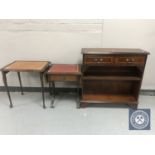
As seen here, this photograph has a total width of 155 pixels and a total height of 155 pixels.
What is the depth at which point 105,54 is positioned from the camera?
2293 millimetres

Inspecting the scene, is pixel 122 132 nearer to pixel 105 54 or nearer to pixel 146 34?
pixel 105 54

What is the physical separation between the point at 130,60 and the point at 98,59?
0.44 metres

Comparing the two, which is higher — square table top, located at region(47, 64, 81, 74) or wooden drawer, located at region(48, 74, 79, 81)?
square table top, located at region(47, 64, 81, 74)

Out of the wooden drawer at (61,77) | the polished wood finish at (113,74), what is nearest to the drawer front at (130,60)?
the polished wood finish at (113,74)

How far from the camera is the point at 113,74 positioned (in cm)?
264

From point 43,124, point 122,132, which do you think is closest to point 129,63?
point 122,132

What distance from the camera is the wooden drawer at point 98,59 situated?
7.61ft

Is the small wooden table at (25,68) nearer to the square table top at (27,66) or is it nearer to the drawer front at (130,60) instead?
the square table top at (27,66)

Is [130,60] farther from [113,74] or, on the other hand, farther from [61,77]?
[61,77]

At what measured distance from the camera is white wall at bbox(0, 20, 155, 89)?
2684mm

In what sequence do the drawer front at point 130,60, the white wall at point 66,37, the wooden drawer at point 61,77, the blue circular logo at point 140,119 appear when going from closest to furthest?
the blue circular logo at point 140,119 → the drawer front at point 130,60 → the wooden drawer at point 61,77 → the white wall at point 66,37

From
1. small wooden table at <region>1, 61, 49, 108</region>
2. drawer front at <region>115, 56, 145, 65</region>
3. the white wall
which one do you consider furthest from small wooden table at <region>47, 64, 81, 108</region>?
drawer front at <region>115, 56, 145, 65</region>

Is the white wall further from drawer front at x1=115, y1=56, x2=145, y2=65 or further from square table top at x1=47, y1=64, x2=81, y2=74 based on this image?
drawer front at x1=115, y1=56, x2=145, y2=65

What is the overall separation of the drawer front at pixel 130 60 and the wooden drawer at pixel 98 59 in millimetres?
106
